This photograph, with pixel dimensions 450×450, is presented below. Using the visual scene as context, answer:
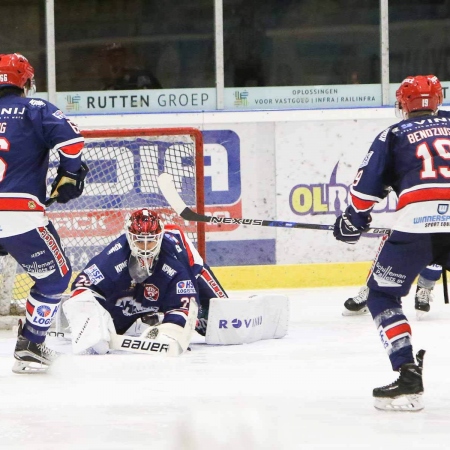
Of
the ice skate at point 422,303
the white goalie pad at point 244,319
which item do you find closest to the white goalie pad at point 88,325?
the white goalie pad at point 244,319

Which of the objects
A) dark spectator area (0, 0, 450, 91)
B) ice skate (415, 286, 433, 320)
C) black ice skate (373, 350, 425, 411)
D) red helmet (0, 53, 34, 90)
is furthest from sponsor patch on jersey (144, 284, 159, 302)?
dark spectator area (0, 0, 450, 91)

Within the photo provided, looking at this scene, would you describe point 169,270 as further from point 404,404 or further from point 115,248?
point 404,404

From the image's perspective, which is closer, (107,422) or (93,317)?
(107,422)

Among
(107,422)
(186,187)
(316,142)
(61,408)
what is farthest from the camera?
(316,142)

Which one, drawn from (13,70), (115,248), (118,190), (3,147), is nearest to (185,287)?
(115,248)

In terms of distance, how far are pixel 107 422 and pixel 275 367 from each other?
1190mm

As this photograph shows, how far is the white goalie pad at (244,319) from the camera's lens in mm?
5164

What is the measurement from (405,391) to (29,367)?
159cm

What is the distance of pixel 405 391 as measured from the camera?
11.8ft

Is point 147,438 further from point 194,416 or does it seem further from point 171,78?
point 171,78

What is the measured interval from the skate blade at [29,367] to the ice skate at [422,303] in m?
2.14

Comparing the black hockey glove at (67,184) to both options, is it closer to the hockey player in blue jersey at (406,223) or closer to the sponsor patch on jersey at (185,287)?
the sponsor patch on jersey at (185,287)

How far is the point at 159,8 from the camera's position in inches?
296

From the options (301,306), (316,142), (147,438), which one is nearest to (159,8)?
(316,142)
